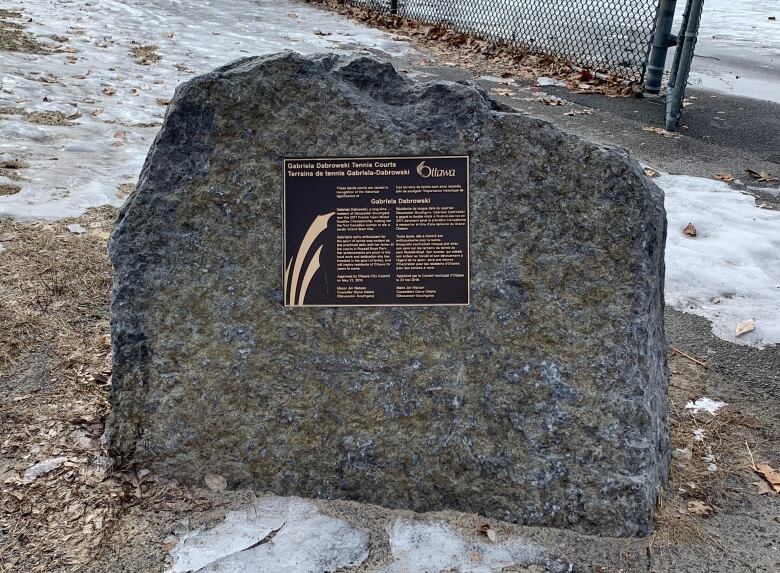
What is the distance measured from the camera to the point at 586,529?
257 cm

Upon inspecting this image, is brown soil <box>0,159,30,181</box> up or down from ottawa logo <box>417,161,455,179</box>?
down

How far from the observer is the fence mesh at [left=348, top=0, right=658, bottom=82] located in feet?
28.4

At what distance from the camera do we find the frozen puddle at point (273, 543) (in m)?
2.42

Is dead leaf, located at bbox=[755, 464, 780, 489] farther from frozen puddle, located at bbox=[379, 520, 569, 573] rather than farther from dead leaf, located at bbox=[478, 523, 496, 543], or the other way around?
dead leaf, located at bbox=[478, 523, 496, 543]

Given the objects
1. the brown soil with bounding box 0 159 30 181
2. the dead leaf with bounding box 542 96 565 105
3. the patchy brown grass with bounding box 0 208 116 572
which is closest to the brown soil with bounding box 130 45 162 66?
the brown soil with bounding box 0 159 30 181

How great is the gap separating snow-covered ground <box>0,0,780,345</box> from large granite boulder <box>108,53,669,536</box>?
1930 mm

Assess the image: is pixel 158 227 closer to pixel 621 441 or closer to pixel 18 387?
pixel 18 387

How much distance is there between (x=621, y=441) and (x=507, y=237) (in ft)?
2.72

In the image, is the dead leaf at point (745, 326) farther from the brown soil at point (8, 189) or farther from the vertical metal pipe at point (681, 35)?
the brown soil at point (8, 189)

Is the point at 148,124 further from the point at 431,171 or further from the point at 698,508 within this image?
the point at 698,508

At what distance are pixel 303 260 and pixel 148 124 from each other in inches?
194

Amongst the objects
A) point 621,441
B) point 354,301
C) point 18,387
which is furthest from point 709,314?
point 18,387

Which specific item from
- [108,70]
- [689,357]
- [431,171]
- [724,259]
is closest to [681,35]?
[724,259]

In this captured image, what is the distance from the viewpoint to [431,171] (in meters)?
2.45
